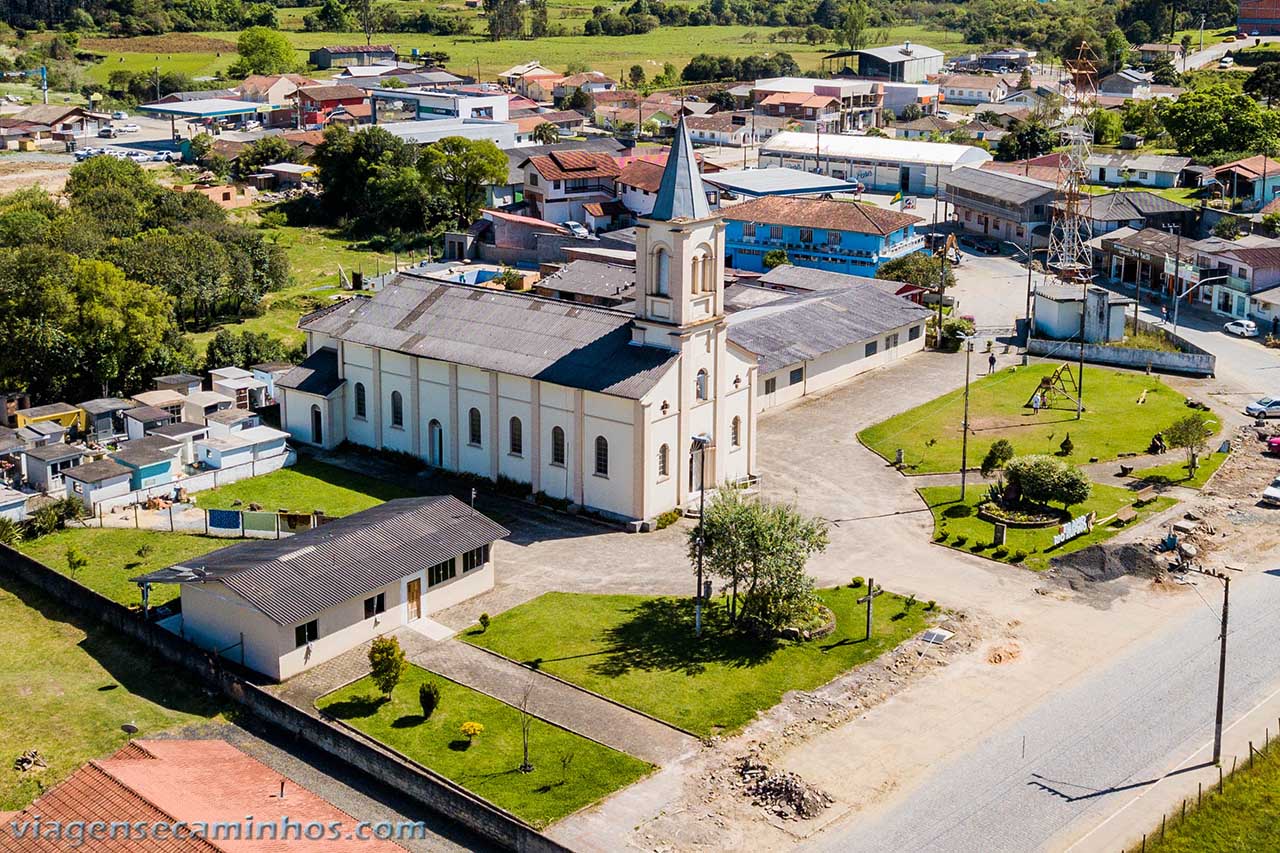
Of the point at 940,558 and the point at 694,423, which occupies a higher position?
the point at 694,423

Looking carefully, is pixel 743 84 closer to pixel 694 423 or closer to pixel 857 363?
pixel 857 363

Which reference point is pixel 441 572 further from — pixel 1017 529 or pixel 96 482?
pixel 1017 529

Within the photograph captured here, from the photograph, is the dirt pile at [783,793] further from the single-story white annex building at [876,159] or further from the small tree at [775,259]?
the single-story white annex building at [876,159]

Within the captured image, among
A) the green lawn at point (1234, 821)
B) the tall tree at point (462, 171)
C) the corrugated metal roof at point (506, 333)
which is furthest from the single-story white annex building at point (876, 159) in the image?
the green lawn at point (1234, 821)

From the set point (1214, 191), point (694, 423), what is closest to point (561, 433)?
point (694, 423)

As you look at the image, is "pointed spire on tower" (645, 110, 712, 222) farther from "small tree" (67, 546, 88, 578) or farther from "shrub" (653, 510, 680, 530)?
"small tree" (67, 546, 88, 578)
